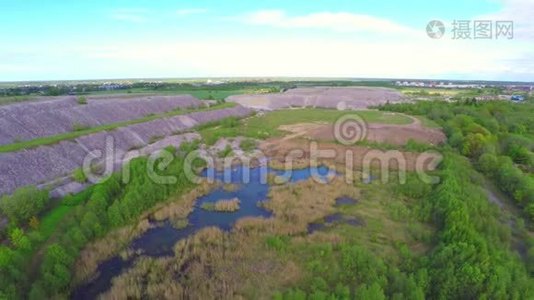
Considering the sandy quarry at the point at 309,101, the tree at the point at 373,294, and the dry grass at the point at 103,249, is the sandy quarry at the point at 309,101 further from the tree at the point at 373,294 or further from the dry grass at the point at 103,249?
the tree at the point at 373,294

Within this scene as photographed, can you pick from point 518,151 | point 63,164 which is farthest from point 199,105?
point 518,151

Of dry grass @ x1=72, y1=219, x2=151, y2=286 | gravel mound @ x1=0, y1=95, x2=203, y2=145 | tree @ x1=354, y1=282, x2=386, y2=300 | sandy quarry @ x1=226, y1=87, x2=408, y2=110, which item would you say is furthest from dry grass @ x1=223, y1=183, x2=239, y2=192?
sandy quarry @ x1=226, y1=87, x2=408, y2=110

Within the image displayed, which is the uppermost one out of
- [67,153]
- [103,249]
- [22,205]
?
[67,153]

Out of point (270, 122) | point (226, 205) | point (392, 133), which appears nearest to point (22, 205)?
point (226, 205)

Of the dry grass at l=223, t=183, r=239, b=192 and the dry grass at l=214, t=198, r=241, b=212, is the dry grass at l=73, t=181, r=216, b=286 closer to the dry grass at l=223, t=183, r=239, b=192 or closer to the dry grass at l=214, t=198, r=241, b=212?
the dry grass at l=223, t=183, r=239, b=192

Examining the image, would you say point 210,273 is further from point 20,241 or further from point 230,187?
point 230,187

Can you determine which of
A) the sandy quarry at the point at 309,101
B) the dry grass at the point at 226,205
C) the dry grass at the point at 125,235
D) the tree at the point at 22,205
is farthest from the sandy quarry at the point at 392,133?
the tree at the point at 22,205
